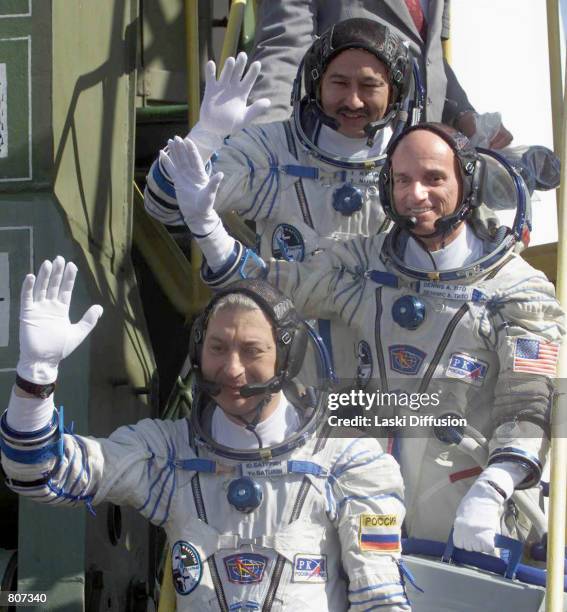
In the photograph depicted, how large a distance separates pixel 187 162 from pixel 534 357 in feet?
3.21

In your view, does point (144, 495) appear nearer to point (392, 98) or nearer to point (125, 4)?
point (392, 98)

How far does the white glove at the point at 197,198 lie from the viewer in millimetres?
3896

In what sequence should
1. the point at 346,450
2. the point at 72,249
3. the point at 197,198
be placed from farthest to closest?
the point at 72,249
the point at 197,198
the point at 346,450

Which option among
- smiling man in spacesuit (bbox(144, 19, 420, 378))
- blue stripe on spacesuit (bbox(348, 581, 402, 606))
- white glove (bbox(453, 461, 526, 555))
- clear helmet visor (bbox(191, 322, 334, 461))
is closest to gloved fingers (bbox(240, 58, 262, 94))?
smiling man in spacesuit (bbox(144, 19, 420, 378))

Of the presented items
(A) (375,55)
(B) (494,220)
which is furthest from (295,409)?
(A) (375,55)

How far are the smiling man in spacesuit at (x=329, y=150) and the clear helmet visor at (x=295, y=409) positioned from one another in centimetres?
40

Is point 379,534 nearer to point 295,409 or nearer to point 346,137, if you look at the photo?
point 295,409

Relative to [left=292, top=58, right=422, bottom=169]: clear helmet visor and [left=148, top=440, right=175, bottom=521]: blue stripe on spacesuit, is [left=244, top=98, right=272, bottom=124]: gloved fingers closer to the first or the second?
[left=292, top=58, right=422, bottom=169]: clear helmet visor

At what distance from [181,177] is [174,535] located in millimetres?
914

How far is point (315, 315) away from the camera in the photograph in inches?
162

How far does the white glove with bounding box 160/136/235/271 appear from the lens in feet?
12.8

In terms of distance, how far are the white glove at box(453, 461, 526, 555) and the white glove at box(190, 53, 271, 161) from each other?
3.66ft

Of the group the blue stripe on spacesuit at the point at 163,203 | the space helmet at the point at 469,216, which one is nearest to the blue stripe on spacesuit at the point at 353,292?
the space helmet at the point at 469,216

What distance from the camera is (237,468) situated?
3566 millimetres
